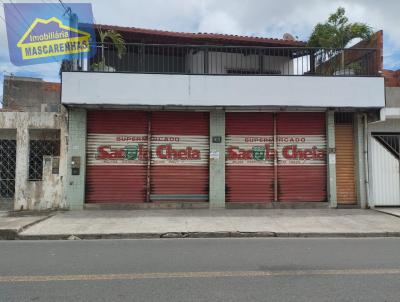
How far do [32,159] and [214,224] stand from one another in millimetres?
6335

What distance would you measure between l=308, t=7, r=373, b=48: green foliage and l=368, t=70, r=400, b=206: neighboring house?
2.15 m

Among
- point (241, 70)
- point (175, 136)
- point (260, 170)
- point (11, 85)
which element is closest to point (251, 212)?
point (260, 170)

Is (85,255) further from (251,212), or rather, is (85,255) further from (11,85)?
(11,85)

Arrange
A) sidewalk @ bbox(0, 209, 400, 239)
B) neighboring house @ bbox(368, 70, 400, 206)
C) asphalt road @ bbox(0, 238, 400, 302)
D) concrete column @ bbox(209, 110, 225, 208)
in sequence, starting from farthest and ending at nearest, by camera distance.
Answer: neighboring house @ bbox(368, 70, 400, 206) → concrete column @ bbox(209, 110, 225, 208) → sidewalk @ bbox(0, 209, 400, 239) → asphalt road @ bbox(0, 238, 400, 302)

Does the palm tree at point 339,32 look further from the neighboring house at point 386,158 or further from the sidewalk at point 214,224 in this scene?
the sidewalk at point 214,224

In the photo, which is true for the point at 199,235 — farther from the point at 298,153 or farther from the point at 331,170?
the point at 331,170

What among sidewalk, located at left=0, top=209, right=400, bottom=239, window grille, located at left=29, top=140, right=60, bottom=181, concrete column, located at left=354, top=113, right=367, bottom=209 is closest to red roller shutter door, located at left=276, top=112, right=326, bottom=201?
sidewalk, located at left=0, top=209, right=400, bottom=239

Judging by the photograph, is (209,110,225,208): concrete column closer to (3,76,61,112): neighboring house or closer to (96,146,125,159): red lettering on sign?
(96,146,125,159): red lettering on sign

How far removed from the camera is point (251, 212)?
40.5 ft

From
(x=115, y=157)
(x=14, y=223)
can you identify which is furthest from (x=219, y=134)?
(x=14, y=223)

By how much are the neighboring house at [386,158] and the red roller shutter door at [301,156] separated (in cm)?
165

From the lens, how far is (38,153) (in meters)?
12.8

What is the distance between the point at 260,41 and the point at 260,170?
5.07 metres

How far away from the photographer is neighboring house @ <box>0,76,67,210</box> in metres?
12.4
